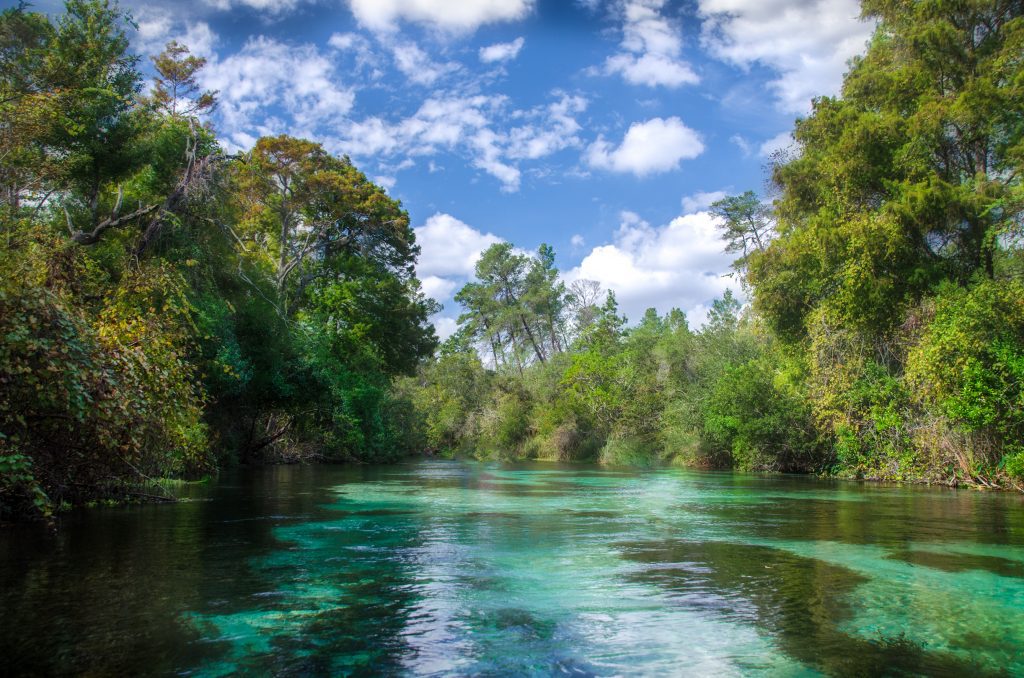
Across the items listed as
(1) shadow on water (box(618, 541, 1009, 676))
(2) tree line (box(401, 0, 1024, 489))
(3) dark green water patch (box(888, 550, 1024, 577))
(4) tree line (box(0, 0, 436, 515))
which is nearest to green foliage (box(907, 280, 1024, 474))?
(2) tree line (box(401, 0, 1024, 489))

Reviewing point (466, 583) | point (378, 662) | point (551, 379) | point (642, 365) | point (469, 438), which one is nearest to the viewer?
point (378, 662)

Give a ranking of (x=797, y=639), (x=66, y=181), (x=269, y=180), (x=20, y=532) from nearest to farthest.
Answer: (x=797, y=639)
(x=20, y=532)
(x=66, y=181)
(x=269, y=180)

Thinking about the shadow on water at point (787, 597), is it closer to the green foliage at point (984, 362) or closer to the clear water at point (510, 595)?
the clear water at point (510, 595)

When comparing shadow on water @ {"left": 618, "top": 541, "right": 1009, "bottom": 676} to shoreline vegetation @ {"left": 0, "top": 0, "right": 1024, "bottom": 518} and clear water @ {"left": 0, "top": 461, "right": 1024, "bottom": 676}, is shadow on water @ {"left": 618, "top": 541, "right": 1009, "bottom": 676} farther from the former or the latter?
shoreline vegetation @ {"left": 0, "top": 0, "right": 1024, "bottom": 518}

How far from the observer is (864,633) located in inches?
173

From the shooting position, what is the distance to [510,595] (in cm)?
545

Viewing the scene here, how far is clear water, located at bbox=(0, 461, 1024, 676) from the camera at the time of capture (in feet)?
12.7

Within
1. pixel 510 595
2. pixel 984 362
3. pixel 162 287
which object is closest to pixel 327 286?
pixel 162 287

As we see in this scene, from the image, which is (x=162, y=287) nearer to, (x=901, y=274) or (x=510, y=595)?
(x=510, y=595)

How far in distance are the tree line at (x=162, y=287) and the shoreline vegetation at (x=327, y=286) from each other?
2.8 inches

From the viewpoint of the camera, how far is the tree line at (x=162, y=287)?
7004mm

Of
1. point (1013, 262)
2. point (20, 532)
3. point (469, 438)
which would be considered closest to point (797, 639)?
point (20, 532)

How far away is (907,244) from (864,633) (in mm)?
16156

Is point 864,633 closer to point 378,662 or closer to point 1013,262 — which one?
point 378,662
